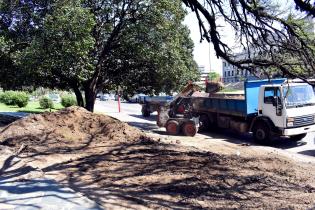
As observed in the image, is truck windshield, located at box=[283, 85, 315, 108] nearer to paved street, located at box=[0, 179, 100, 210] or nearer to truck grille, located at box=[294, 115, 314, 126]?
truck grille, located at box=[294, 115, 314, 126]

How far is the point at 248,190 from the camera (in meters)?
7.03

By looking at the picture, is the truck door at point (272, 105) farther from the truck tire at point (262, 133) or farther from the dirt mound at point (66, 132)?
the dirt mound at point (66, 132)

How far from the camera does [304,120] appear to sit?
15.0m

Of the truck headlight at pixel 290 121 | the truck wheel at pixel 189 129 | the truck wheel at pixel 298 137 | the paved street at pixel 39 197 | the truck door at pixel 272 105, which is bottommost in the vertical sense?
the paved street at pixel 39 197

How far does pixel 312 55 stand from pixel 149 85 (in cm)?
1426

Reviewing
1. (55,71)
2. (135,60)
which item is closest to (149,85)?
(135,60)

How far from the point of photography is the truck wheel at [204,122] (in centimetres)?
1936

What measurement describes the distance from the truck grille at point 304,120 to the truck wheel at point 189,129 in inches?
176

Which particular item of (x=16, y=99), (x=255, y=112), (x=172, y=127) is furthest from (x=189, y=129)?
(x=16, y=99)

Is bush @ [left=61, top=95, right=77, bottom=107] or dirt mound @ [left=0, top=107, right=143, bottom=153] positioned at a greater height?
bush @ [left=61, top=95, right=77, bottom=107]

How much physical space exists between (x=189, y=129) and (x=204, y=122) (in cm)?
177

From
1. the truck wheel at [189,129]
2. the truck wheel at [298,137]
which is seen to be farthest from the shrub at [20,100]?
the truck wheel at [298,137]

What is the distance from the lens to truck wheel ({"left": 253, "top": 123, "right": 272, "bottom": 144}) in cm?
1515

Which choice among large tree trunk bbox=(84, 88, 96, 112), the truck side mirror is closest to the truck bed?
the truck side mirror
